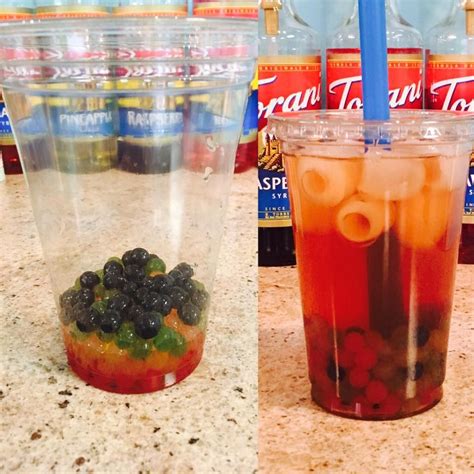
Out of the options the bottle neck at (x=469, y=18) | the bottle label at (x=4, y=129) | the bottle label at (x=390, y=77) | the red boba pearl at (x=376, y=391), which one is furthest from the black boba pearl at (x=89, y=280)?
the bottle label at (x=4, y=129)

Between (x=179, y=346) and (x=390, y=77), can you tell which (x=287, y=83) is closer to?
(x=390, y=77)

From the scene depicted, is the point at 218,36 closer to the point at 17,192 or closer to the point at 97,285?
the point at 97,285

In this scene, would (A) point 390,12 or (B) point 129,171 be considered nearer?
(B) point 129,171

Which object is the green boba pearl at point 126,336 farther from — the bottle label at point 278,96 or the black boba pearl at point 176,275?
the bottle label at point 278,96

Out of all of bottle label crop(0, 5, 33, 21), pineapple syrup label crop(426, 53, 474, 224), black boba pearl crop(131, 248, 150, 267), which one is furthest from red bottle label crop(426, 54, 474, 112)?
bottle label crop(0, 5, 33, 21)

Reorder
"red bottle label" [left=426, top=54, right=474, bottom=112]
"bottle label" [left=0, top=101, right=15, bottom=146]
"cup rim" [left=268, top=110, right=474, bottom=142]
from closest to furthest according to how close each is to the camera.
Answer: "cup rim" [left=268, top=110, right=474, bottom=142]
"red bottle label" [left=426, top=54, right=474, bottom=112]
"bottle label" [left=0, top=101, right=15, bottom=146]

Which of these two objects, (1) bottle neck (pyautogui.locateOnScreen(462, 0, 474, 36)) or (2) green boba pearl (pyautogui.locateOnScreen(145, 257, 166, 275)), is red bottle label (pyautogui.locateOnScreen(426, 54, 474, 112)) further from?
(2) green boba pearl (pyautogui.locateOnScreen(145, 257, 166, 275))

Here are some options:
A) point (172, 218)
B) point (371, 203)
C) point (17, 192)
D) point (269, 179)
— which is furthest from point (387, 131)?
point (17, 192)

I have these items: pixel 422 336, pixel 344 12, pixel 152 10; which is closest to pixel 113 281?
pixel 422 336
